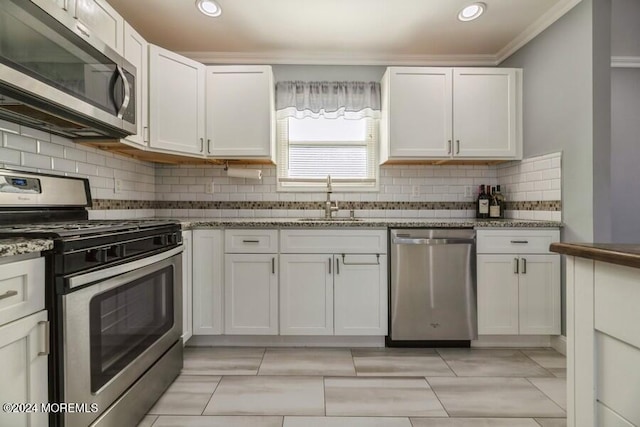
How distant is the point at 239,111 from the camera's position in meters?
2.77

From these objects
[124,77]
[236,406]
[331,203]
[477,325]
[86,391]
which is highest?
[124,77]

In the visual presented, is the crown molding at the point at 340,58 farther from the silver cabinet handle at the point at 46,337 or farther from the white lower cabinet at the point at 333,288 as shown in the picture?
the silver cabinet handle at the point at 46,337

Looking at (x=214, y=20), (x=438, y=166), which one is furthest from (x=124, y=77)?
(x=438, y=166)

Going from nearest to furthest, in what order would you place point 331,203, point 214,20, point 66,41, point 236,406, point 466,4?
point 66,41, point 236,406, point 466,4, point 214,20, point 331,203

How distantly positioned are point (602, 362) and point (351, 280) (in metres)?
1.69

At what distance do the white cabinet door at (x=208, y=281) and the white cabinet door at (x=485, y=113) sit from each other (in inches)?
78.9

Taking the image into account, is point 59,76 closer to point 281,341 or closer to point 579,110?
point 281,341

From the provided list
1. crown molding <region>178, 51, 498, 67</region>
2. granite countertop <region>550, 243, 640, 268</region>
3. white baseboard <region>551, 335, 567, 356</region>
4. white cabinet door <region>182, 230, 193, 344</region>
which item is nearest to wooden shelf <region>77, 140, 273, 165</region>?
white cabinet door <region>182, 230, 193, 344</region>

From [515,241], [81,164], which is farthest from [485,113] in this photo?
[81,164]

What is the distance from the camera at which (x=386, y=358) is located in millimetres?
2381

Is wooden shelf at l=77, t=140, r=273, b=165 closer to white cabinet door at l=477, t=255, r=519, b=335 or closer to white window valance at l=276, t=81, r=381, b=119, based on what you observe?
white window valance at l=276, t=81, r=381, b=119

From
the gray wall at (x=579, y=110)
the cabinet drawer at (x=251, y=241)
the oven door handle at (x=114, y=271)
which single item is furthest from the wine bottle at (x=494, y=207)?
the oven door handle at (x=114, y=271)

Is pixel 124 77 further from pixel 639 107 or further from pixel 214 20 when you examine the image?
pixel 639 107

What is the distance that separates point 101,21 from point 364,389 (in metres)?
2.45
